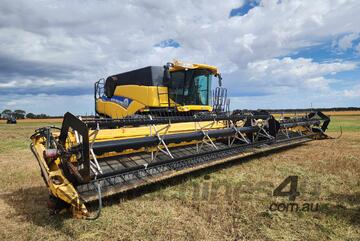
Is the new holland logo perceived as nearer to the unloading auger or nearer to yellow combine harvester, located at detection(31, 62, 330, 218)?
yellow combine harvester, located at detection(31, 62, 330, 218)

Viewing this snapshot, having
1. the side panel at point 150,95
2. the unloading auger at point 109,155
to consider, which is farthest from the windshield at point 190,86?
the unloading auger at point 109,155

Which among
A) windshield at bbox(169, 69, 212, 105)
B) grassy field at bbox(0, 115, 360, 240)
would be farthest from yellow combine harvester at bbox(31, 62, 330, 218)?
grassy field at bbox(0, 115, 360, 240)

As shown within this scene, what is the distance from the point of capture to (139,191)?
4.42 m

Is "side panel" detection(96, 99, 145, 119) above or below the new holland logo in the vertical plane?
below

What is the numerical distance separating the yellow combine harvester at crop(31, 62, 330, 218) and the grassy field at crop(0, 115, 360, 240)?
0.29 metres

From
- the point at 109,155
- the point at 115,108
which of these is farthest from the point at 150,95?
the point at 109,155

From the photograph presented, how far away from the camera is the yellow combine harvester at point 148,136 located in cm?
352

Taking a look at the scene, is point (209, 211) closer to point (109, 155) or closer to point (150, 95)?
point (109, 155)

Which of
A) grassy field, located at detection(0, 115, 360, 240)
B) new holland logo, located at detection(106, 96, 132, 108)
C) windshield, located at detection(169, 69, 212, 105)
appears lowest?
grassy field, located at detection(0, 115, 360, 240)

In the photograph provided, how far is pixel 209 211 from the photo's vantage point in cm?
354

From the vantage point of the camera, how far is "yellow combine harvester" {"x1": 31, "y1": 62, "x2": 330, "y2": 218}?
3518mm

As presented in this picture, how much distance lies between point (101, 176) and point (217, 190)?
5.80ft

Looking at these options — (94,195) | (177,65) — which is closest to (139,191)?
(94,195)

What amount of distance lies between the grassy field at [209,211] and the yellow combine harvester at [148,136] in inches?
11.5
